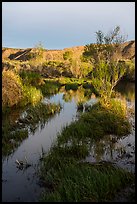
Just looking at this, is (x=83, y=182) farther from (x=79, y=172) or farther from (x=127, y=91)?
(x=127, y=91)

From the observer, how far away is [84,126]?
1302 cm

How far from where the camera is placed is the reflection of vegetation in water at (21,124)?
38.8 ft

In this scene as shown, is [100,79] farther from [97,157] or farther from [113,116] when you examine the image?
[97,157]

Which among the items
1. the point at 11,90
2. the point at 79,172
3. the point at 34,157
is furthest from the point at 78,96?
the point at 79,172

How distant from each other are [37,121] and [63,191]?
959cm

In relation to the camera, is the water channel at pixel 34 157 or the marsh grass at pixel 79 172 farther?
the water channel at pixel 34 157

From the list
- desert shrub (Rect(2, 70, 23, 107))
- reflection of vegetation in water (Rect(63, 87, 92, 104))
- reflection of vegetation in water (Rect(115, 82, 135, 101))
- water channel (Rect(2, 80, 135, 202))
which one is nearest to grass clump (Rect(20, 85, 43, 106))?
desert shrub (Rect(2, 70, 23, 107))

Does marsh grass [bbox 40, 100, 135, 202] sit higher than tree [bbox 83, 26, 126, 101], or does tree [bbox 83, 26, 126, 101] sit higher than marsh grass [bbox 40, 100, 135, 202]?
tree [bbox 83, 26, 126, 101]

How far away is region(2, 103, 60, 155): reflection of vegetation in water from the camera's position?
38.8 feet

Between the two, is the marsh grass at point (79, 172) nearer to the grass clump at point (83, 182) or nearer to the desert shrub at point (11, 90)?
the grass clump at point (83, 182)

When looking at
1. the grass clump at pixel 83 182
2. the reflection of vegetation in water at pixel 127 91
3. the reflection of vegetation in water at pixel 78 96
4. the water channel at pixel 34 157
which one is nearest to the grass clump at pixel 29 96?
the reflection of vegetation in water at pixel 78 96

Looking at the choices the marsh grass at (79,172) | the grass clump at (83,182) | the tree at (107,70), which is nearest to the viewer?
the grass clump at (83,182)

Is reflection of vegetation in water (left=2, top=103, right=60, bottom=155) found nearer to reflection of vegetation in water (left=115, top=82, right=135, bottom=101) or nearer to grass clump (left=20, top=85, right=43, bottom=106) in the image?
grass clump (left=20, top=85, right=43, bottom=106)

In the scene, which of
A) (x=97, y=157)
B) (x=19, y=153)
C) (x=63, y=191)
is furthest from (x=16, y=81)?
(x=63, y=191)
